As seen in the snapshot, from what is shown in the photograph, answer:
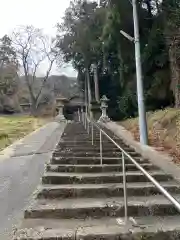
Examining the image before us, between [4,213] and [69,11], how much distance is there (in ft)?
86.9

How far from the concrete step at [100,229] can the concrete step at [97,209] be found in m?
0.09

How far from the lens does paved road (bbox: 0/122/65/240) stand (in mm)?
4598

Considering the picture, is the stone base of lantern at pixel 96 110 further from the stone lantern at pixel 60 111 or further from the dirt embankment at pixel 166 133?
the dirt embankment at pixel 166 133

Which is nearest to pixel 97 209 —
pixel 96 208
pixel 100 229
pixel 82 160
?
pixel 96 208

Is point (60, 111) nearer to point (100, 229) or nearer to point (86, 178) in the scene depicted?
point (86, 178)

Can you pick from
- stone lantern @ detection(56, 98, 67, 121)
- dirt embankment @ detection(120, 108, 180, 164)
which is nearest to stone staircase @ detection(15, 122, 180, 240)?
dirt embankment @ detection(120, 108, 180, 164)

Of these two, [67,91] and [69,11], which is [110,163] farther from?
[67,91]

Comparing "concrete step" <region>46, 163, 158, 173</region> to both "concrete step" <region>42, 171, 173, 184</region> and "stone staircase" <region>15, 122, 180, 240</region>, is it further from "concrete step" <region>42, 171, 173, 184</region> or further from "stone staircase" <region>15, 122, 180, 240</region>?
"concrete step" <region>42, 171, 173, 184</region>

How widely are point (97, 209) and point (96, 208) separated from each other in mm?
17

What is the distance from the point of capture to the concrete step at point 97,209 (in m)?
4.23

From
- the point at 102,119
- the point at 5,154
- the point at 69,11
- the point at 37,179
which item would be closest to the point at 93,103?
the point at 102,119


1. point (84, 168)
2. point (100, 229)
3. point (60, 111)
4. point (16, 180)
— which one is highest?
point (60, 111)

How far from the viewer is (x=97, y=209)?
168 inches

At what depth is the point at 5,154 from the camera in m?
10.3
